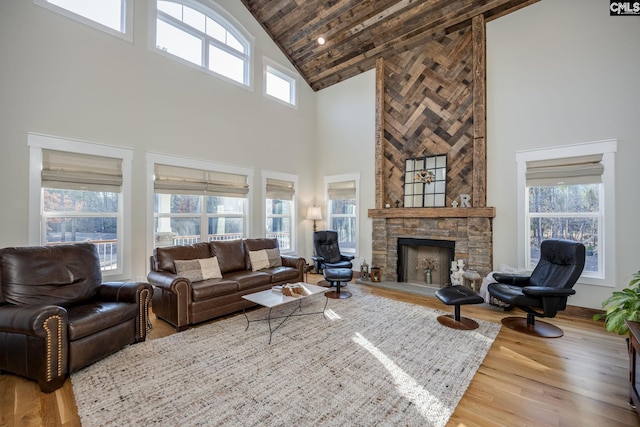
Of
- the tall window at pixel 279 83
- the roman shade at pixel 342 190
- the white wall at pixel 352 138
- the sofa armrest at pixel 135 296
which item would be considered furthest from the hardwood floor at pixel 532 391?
the tall window at pixel 279 83

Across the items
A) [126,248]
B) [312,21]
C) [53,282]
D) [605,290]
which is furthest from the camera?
[312,21]

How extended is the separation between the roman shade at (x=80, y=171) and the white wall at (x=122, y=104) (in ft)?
0.66

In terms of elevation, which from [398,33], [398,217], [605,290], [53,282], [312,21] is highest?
[312,21]

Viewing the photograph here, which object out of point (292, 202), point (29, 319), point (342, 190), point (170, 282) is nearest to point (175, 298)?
point (170, 282)

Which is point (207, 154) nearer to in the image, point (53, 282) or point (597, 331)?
point (53, 282)

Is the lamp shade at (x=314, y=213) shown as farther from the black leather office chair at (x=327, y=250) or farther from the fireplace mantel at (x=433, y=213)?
the fireplace mantel at (x=433, y=213)

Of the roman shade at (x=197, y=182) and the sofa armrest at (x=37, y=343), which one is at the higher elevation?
the roman shade at (x=197, y=182)

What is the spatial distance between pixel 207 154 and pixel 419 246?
4356 mm

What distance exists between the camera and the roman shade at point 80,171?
11.3 ft

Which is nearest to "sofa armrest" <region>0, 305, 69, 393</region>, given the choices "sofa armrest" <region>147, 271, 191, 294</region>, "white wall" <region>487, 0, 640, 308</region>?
"sofa armrest" <region>147, 271, 191, 294</region>

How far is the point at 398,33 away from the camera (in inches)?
207

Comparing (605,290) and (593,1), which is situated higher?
(593,1)

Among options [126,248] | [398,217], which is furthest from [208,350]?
[398,217]

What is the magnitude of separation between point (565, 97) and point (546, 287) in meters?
2.76
